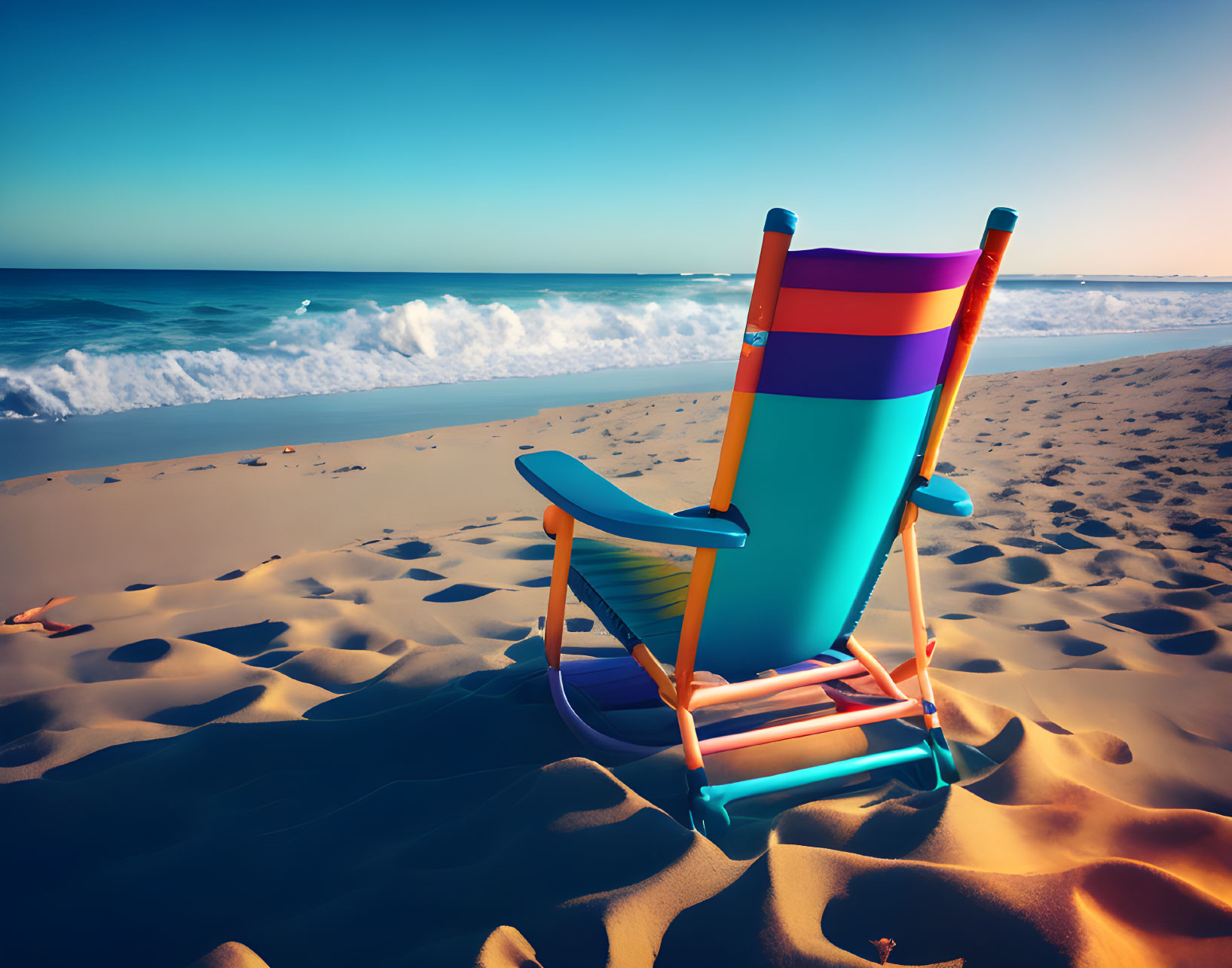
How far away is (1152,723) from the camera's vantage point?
6.22 ft

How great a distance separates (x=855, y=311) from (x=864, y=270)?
3.1 inches

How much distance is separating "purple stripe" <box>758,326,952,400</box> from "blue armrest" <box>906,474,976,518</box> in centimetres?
30

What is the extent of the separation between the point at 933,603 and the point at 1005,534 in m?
1.00

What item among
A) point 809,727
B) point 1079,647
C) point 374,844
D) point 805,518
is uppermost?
point 805,518

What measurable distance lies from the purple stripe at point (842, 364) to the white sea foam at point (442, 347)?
9.25 m

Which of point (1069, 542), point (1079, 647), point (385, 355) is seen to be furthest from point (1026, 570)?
point (385, 355)

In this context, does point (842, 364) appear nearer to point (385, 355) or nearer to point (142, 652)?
point (142, 652)

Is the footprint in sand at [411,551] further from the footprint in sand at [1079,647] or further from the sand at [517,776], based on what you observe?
the footprint in sand at [1079,647]

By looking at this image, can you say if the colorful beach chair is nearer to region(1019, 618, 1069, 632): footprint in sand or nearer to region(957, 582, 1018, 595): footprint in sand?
region(1019, 618, 1069, 632): footprint in sand

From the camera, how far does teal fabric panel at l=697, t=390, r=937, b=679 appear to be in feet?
4.63

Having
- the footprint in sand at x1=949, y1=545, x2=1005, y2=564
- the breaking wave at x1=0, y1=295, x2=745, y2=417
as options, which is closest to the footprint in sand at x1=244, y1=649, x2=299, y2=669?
the footprint in sand at x1=949, y1=545, x2=1005, y2=564

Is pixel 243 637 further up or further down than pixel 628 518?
further down

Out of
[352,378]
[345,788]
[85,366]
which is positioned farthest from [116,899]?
[85,366]

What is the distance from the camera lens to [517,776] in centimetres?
165
